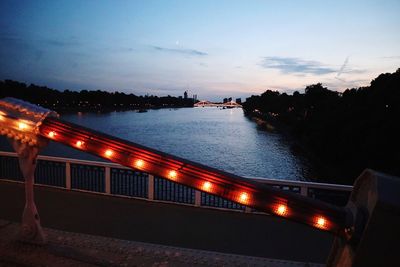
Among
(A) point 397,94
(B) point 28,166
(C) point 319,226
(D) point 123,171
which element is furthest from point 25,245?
(A) point 397,94

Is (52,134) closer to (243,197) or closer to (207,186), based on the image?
(207,186)

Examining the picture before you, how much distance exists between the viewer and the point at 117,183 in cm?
841

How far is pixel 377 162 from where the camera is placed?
79.9ft

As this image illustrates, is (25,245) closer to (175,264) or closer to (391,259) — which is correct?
(175,264)

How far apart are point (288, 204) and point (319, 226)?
0.37 meters

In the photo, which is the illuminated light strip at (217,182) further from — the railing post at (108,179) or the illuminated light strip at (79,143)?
the railing post at (108,179)

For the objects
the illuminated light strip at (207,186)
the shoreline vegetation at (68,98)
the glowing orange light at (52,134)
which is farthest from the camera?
the shoreline vegetation at (68,98)

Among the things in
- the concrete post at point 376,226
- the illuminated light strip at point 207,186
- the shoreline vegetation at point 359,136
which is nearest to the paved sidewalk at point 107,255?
the illuminated light strip at point 207,186

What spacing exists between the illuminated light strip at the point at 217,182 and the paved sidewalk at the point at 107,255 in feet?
5.82

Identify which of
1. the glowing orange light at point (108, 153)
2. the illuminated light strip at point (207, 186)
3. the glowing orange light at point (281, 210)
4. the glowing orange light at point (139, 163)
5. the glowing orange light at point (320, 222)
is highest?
the glowing orange light at point (108, 153)

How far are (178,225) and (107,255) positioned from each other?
1663mm

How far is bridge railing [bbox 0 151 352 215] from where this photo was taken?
6.97 metres

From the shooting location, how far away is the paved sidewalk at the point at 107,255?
16.2ft

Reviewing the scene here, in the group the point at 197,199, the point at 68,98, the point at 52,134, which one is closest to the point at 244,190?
the point at 52,134
